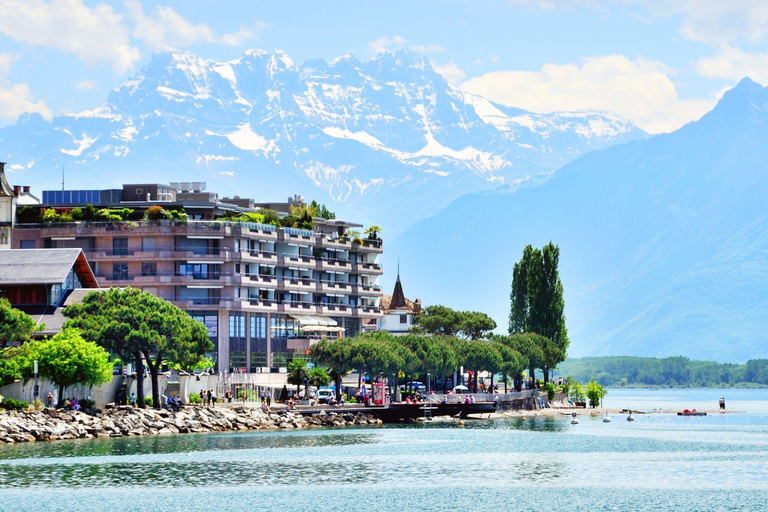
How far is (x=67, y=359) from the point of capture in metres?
119

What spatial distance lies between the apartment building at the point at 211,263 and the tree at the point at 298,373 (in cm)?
438

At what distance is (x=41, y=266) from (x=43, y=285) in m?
3.24

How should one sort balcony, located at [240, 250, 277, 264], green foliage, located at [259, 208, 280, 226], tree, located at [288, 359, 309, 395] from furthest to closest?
green foliage, located at [259, 208, 280, 226], balcony, located at [240, 250, 277, 264], tree, located at [288, 359, 309, 395]

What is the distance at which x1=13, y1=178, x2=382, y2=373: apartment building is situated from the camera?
551ft

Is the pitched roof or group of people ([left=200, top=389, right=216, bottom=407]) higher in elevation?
the pitched roof

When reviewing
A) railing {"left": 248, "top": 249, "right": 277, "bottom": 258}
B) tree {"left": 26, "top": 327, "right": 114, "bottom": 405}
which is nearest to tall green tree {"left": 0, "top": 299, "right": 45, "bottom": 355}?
tree {"left": 26, "top": 327, "right": 114, "bottom": 405}

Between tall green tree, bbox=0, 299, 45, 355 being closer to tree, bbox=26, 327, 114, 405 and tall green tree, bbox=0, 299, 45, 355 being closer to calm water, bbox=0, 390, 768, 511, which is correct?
tree, bbox=26, 327, 114, 405

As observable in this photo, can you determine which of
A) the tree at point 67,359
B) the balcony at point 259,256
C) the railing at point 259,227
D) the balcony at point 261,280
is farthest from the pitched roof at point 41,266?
the railing at point 259,227

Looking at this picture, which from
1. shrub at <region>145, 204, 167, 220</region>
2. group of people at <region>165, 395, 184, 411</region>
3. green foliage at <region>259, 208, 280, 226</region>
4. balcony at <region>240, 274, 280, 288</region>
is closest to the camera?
group of people at <region>165, 395, 184, 411</region>

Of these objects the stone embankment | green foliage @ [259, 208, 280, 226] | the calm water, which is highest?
green foliage @ [259, 208, 280, 226]

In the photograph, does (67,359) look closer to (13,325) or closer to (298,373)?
(13,325)

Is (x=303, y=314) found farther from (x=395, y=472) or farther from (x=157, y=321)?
(x=395, y=472)

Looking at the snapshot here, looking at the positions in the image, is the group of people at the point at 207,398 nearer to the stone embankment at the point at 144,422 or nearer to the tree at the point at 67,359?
the stone embankment at the point at 144,422

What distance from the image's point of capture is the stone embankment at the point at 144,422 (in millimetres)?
114938
